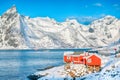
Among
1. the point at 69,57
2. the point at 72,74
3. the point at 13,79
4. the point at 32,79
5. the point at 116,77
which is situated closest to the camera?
the point at 116,77

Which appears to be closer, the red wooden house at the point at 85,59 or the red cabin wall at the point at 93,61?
the red cabin wall at the point at 93,61

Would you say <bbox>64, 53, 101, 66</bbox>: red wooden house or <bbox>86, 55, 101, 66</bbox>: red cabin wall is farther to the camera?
<bbox>64, 53, 101, 66</bbox>: red wooden house

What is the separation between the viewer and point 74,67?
7762 centimetres

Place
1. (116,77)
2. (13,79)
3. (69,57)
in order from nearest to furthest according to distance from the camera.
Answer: (116,77), (13,79), (69,57)

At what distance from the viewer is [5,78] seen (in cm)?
10562

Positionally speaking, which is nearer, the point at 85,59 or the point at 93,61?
the point at 93,61

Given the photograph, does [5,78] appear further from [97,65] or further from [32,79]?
[97,65]

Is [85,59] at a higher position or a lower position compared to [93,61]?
higher

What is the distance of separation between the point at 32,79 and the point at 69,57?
87.8 feet

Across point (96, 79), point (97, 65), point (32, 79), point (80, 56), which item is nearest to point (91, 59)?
point (97, 65)

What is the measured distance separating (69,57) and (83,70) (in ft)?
142

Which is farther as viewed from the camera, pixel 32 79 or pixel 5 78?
pixel 5 78

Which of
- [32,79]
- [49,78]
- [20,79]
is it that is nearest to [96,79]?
[49,78]

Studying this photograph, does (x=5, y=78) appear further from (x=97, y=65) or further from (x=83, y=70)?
(x=83, y=70)
